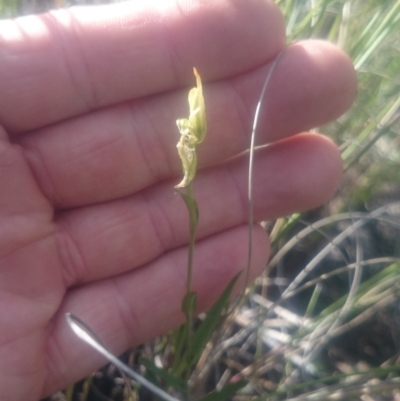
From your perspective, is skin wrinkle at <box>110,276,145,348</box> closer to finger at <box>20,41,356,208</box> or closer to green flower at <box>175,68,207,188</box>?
finger at <box>20,41,356,208</box>

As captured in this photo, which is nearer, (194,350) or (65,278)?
(194,350)

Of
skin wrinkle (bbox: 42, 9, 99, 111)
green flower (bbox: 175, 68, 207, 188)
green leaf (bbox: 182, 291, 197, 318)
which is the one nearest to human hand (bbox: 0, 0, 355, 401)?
skin wrinkle (bbox: 42, 9, 99, 111)

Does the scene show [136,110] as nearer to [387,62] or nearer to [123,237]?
[123,237]

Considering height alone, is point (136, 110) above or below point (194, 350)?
above

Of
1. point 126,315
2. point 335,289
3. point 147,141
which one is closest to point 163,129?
point 147,141

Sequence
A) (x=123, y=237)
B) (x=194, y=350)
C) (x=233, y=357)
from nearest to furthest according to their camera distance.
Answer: (x=194, y=350) < (x=123, y=237) < (x=233, y=357)

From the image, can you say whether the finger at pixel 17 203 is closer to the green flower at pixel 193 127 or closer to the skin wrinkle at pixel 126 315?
the skin wrinkle at pixel 126 315

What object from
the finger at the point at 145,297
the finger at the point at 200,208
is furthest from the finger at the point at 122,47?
the finger at the point at 145,297

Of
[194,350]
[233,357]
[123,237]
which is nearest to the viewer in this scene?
[194,350]

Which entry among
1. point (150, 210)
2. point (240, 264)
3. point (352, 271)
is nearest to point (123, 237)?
point (150, 210)
